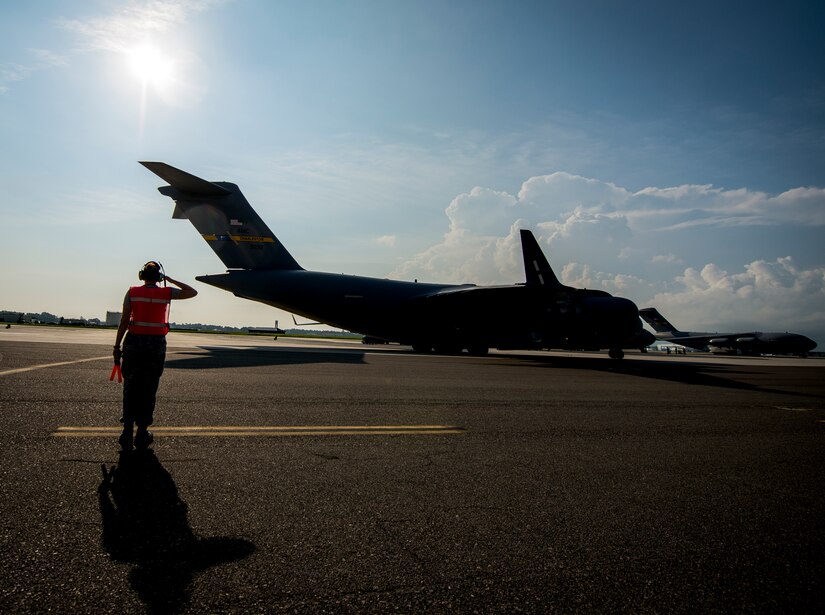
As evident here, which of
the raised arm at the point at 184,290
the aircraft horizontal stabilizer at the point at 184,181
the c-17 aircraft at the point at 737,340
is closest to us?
the raised arm at the point at 184,290

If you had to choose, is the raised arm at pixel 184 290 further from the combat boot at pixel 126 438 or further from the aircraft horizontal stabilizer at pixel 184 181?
the aircraft horizontal stabilizer at pixel 184 181

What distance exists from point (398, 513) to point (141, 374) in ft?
12.0

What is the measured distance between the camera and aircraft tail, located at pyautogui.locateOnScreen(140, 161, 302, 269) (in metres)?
25.8

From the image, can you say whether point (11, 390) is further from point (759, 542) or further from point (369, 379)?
point (759, 542)

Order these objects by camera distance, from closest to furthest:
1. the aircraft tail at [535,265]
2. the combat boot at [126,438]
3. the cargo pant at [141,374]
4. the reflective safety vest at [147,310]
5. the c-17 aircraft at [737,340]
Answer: the combat boot at [126,438], the cargo pant at [141,374], the reflective safety vest at [147,310], the aircraft tail at [535,265], the c-17 aircraft at [737,340]

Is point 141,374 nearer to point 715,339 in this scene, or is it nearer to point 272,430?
point 272,430

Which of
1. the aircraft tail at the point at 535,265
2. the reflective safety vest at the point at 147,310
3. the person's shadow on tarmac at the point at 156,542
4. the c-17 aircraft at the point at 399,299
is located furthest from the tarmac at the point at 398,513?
the c-17 aircraft at the point at 399,299

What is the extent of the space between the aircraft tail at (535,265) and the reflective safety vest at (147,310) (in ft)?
69.7

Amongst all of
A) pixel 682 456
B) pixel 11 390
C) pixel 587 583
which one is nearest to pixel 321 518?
pixel 587 583

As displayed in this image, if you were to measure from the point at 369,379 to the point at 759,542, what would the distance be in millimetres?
9670

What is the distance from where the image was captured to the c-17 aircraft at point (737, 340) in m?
63.7

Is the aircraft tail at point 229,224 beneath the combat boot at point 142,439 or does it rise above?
above

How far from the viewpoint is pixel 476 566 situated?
9.41 ft

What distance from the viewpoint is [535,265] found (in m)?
25.8
